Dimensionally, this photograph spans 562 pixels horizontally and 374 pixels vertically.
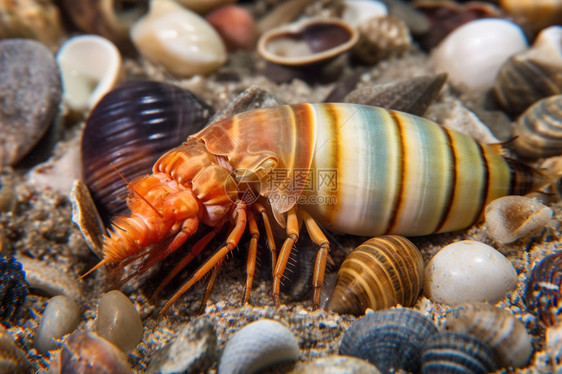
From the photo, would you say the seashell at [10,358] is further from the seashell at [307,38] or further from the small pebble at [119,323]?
the seashell at [307,38]

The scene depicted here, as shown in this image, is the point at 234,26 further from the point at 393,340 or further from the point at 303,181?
the point at 393,340

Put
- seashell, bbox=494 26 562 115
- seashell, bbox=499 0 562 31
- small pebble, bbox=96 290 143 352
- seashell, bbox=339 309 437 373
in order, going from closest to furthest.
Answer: seashell, bbox=339 309 437 373, small pebble, bbox=96 290 143 352, seashell, bbox=494 26 562 115, seashell, bbox=499 0 562 31

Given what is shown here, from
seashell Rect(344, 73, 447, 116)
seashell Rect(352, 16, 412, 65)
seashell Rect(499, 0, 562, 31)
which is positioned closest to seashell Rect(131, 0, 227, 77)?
seashell Rect(352, 16, 412, 65)

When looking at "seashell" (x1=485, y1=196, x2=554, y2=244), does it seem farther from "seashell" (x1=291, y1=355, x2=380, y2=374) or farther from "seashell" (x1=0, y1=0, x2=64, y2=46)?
"seashell" (x1=0, y1=0, x2=64, y2=46)

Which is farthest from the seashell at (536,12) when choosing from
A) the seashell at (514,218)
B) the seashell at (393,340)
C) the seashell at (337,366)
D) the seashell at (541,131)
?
the seashell at (337,366)

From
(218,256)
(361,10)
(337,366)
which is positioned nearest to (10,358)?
(218,256)

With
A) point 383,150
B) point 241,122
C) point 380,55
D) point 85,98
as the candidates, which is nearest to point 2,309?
point 241,122
